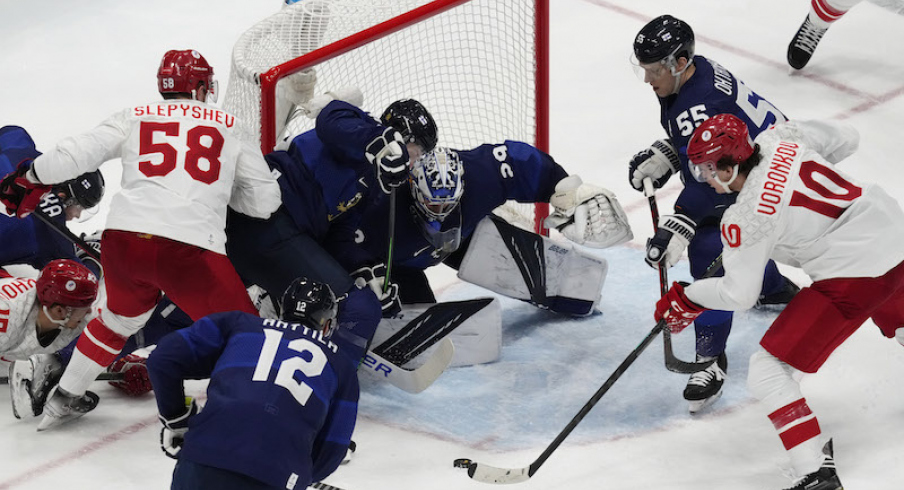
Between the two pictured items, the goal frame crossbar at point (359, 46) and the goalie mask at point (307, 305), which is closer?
the goalie mask at point (307, 305)

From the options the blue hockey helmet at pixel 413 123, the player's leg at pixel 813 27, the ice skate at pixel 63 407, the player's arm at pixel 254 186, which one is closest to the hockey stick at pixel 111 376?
the ice skate at pixel 63 407

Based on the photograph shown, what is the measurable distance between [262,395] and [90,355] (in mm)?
1281

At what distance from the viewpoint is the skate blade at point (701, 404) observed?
4379mm

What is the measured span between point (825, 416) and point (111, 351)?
210 centimetres

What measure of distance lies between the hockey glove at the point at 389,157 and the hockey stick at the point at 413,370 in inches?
22.4

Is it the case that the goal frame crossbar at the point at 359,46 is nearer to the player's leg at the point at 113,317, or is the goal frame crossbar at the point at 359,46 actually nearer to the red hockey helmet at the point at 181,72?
the red hockey helmet at the point at 181,72

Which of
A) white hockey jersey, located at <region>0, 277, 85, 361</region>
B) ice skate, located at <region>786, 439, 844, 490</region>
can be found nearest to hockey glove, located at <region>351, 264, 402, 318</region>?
white hockey jersey, located at <region>0, 277, 85, 361</region>

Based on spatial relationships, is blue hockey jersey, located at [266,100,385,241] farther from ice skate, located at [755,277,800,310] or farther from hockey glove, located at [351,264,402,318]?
ice skate, located at [755,277,800,310]

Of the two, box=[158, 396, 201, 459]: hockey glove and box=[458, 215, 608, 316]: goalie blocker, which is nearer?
box=[158, 396, 201, 459]: hockey glove

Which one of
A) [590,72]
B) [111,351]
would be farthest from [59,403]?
[590,72]

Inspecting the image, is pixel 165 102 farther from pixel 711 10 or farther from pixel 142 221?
pixel 711 10

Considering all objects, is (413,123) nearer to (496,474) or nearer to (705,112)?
(705,112)

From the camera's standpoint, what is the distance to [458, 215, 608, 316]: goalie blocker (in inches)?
193

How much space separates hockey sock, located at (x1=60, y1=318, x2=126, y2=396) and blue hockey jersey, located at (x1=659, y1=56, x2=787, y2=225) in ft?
5.69
